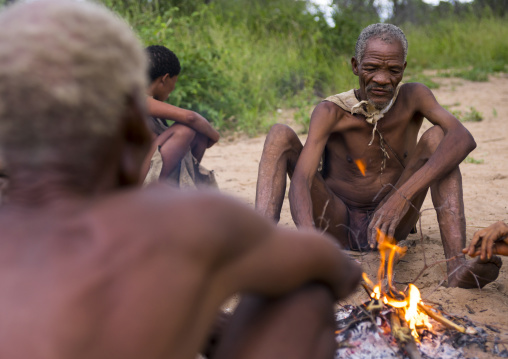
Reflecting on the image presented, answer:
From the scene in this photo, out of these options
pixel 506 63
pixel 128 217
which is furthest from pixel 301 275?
pixel 506 63

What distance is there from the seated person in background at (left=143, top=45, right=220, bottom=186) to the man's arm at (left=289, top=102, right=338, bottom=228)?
121cm

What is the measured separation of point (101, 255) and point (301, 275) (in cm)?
51

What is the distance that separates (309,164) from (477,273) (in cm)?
108

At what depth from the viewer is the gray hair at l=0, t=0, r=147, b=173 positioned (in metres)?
1.01

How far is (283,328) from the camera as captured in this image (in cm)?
131

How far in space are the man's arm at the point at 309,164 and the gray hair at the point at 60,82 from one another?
2047 millimetres

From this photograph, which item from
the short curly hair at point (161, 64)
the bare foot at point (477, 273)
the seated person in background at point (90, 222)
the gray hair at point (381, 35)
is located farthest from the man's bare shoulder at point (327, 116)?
the seated person in background at point (90, 222)

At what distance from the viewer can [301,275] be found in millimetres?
1319

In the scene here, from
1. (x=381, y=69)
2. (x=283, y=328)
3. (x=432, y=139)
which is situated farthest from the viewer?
(x=381, y=69)

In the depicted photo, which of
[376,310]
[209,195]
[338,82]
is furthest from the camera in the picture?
[338,82]

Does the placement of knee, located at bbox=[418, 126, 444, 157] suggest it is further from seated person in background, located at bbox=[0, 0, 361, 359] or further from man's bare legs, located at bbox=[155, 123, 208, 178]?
seated person in background, located at bbox=[0, 0, 361, 359]

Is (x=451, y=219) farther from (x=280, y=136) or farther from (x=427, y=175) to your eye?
(x=280, y=136)

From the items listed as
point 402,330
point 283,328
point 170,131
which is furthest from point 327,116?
point 283,328

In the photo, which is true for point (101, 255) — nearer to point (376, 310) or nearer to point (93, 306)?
point (93, 306)
